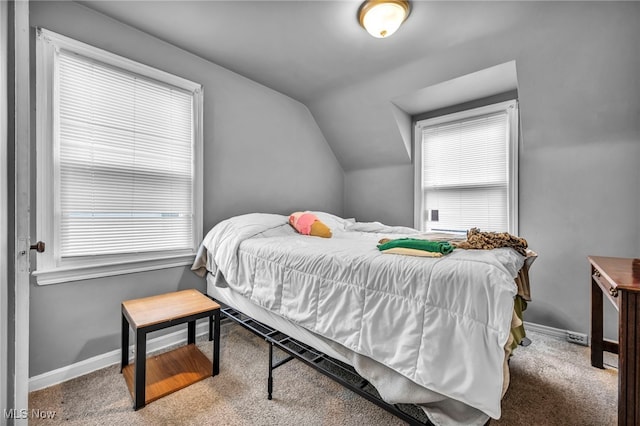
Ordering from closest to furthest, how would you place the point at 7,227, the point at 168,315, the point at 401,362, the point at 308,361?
1. the point at 7,227
2. the point at 401,362
3. the point at 308,361
4. the point at 168,315

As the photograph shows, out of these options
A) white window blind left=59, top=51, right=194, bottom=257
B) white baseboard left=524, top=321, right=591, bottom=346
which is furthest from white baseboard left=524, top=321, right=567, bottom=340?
white window blind left=59, top=51, right=194, bottom=257

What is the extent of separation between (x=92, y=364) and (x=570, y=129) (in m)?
4.23

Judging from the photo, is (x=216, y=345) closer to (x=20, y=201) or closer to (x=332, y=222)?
(x=20, y=201)

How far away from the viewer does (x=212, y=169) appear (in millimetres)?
2645

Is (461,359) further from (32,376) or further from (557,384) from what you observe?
(32,376)

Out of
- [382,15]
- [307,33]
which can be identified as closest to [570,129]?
[382,15]

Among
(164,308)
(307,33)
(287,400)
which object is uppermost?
(307,33)

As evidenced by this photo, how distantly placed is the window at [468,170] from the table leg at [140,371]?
295cm

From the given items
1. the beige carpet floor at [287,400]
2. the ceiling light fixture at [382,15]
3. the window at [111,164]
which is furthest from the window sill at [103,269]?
the ceiling light fixture at [382,15]

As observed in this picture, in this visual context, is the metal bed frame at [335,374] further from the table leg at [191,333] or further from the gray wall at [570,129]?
the gray wall at [570,129]

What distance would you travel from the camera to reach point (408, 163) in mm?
3514

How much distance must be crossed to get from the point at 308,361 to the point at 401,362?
0.57 m

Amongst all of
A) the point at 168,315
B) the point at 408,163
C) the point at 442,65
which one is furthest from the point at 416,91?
the point at 168,315

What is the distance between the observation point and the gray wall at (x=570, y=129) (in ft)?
6.53
